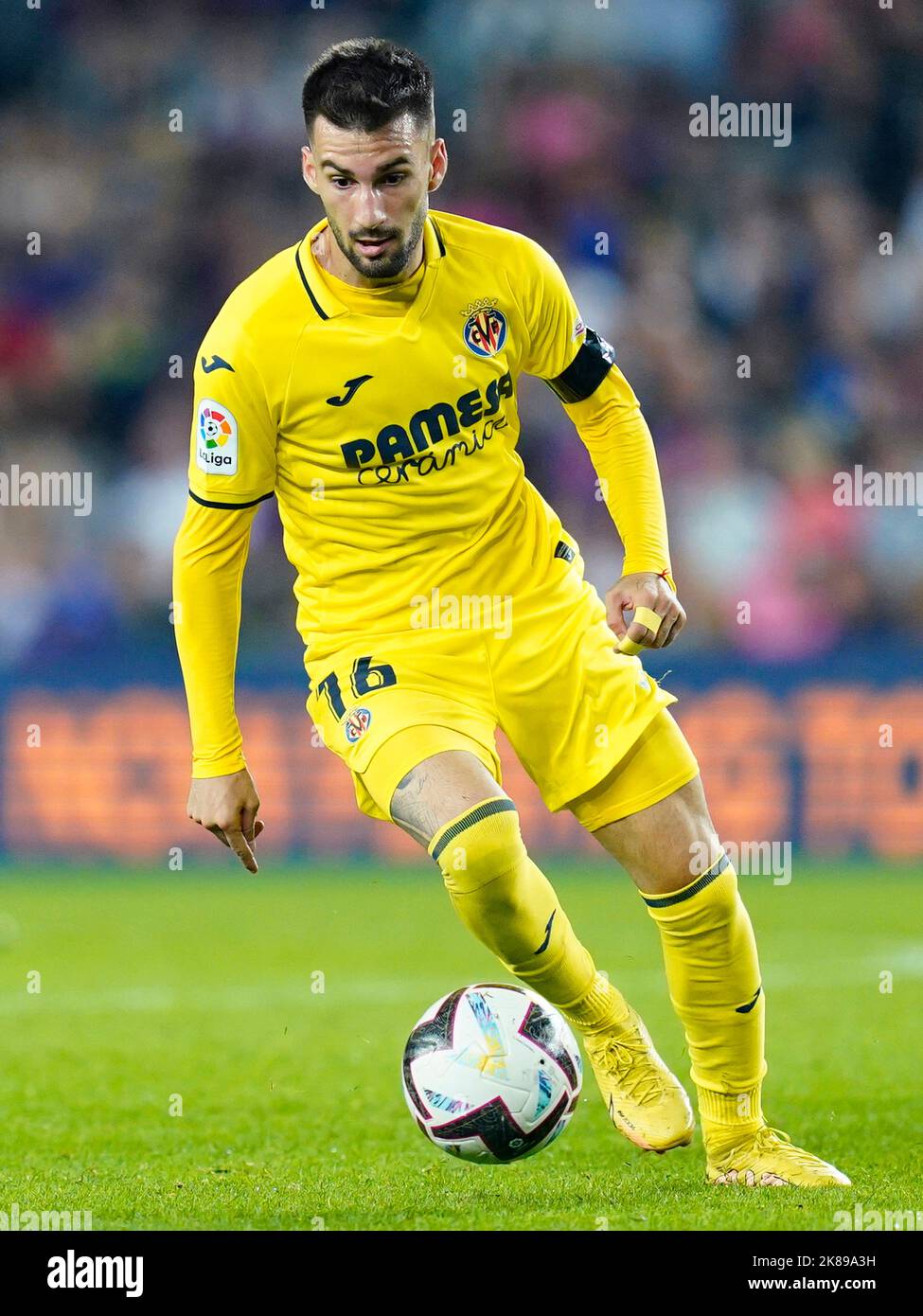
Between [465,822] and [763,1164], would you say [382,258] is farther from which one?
[763,1164]

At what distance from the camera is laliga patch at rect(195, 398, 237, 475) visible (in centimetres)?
429

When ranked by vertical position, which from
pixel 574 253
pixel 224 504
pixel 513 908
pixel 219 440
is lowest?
pixel 513 908

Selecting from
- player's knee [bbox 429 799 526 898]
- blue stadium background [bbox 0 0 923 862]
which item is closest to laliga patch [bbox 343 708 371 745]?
player's knee [bbox 429 799 526 898]

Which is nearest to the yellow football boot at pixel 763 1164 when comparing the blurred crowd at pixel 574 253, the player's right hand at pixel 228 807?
the player's right hand at pixel 228 807

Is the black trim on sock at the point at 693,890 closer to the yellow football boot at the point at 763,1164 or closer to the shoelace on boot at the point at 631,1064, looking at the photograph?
the shoelace on boot at the point at 631,1064

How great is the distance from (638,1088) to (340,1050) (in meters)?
2.15

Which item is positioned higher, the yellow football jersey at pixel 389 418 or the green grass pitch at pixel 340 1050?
the yellow football jersey at pixel 389 418

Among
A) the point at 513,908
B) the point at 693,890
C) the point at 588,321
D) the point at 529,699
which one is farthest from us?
the point at 588,321

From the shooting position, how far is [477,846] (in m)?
4.11

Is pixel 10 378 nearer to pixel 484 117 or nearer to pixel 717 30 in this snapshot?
pixel 484 117

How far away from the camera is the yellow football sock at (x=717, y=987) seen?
174 inches

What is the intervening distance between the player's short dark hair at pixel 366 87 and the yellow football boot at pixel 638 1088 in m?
2.27

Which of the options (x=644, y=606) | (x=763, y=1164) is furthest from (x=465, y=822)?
(x=763, y=1164)
